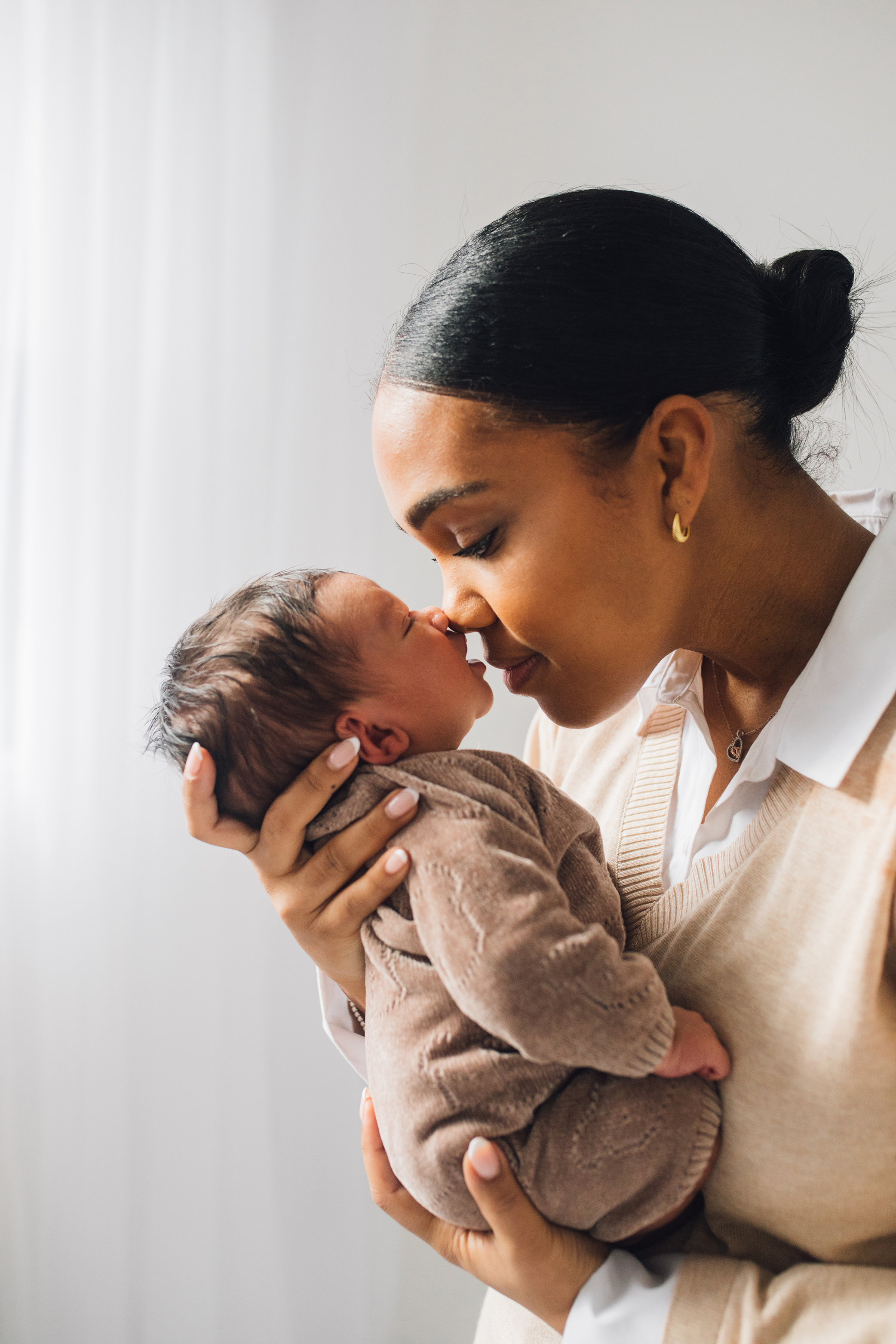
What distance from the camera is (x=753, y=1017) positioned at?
0.96 m

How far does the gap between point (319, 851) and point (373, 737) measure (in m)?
0.15

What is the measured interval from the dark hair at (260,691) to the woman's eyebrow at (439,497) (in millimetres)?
178

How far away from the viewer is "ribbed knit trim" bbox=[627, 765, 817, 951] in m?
1.02

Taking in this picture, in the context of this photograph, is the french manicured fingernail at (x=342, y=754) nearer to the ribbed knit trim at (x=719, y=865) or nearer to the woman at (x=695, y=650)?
the woman at (x=695, y=650)

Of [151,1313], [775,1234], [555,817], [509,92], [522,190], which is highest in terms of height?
[509,92]

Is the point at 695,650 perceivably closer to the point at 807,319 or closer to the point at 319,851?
the point at 807,319

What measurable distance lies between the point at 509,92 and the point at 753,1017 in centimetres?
181

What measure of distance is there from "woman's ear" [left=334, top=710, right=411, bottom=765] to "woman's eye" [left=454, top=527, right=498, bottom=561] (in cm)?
23

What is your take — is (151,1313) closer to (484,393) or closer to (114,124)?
(484,393)

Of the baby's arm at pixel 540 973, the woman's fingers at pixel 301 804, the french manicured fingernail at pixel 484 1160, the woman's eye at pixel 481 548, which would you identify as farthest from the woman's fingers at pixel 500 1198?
the woman's eye at pixel 481 548

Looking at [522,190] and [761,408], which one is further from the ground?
[522,190]

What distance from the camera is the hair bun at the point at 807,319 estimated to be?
111cm

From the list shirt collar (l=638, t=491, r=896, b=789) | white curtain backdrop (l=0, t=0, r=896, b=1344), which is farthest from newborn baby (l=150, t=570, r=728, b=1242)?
white curtain backdrop (l=0, t=0, r=896, b=1344)

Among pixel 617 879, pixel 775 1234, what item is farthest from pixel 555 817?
pixel 775 1234
